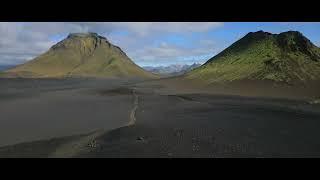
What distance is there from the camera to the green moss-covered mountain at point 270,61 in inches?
2156

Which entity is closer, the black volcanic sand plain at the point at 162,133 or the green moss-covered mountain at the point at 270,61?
the black volcanic sand plain at the point at 162,133

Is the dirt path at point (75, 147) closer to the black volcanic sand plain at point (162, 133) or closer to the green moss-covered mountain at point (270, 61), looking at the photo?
the black volcanic sand plain at point (162, 133)

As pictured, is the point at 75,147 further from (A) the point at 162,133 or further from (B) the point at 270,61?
(B) the point at 270,61

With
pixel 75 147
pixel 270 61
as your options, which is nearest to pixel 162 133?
pixel 75 147

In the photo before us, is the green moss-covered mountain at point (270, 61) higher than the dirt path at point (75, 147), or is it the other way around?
the green moss-covered mountain at point (270, 61)

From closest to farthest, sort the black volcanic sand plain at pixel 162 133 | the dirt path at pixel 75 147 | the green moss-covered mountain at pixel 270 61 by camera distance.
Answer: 1. the dirt path at pixel 75 147
2. the black volcanic sand plain at pixel 162 133
3. the green moss-covered mountain at pixel 270 61

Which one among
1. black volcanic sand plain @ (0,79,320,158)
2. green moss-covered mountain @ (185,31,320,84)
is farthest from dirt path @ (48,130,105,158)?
green moss-covered mountain @ (185,31,320,84)

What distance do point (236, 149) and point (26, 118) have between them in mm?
15609

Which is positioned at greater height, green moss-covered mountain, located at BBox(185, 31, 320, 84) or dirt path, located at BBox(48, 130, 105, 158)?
green moss-covered mountain, located at BBox(185, 31, 320, 84)

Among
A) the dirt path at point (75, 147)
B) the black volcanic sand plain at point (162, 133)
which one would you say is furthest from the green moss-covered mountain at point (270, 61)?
the dirt path at point (75, 147)

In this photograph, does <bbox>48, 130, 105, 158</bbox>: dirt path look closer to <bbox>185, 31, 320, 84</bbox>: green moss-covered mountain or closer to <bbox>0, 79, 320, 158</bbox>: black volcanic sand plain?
<bbox>0, 79, 320, 158</bbox>: black volcanic sand plain

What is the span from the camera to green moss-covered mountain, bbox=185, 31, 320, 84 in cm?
5475
